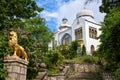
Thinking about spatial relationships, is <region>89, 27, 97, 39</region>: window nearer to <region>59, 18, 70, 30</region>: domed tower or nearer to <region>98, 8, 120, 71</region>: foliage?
<region>59, 18, 70, 30</region>: domed tower

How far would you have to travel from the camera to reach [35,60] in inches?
611

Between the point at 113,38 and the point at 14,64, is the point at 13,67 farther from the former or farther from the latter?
the point at 113,38

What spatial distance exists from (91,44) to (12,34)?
39265 millimetres

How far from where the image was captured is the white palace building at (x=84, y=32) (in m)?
48.1

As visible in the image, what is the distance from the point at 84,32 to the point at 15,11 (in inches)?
1318

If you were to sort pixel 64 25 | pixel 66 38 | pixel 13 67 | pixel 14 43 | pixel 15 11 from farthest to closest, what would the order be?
pixel 64 25
pixel 66 38
pixel 15 11
pixel 14 43
pixel 13 67

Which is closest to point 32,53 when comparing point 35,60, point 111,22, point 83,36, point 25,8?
point 35,60

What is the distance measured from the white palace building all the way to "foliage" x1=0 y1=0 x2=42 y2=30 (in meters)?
28.1

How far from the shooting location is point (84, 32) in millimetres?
48469

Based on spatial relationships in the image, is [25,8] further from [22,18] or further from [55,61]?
[55,61]

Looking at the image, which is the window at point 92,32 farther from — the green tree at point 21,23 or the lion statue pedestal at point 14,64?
the lion statue pedestal at point 14,64

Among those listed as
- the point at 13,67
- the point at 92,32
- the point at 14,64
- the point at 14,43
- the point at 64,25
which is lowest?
the point at 13,67

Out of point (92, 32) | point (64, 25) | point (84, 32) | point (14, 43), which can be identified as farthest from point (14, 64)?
point (64, 25)

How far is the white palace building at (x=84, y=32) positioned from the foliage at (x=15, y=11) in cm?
2807
